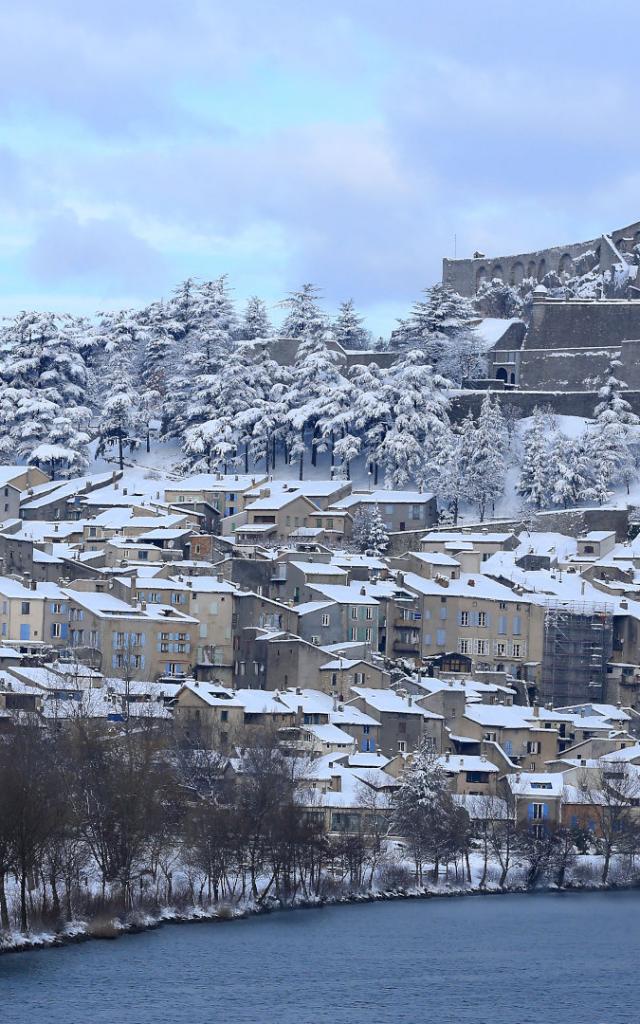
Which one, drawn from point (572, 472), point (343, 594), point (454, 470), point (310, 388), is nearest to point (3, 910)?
point (343, 594)

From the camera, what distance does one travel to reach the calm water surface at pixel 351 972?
60.3 meters

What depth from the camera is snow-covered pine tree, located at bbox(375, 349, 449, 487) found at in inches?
3969

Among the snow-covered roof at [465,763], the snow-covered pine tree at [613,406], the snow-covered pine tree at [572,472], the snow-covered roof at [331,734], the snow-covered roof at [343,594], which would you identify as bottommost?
the snow-covered roof at [465,763]

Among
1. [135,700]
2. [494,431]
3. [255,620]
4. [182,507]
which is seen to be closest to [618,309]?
[494,431]

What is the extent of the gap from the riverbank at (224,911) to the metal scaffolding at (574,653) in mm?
11509

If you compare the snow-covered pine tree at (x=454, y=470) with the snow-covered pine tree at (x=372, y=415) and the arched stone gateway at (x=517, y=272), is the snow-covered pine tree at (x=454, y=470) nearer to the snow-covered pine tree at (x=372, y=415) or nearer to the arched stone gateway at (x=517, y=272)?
the snow-covered pine tree at (x=372, y=415)

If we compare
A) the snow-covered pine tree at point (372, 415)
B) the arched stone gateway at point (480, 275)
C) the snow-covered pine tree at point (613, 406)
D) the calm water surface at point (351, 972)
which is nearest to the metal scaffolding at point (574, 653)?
the snow-covered pine tree at point (613, 406)

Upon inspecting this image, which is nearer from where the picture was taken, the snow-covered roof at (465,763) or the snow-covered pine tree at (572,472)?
the snow-covered roof at (465,763)

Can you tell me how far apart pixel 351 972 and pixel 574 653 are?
25585 millimetres

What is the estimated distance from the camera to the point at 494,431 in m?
101

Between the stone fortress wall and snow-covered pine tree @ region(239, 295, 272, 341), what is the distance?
1161 centimetres

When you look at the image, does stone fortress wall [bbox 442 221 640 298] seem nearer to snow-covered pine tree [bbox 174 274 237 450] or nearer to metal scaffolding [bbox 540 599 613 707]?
snow-covered pine tree [bbox 174 274 237 450]

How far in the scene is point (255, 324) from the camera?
11350 centimetres

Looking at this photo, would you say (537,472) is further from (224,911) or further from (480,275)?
(224,911)
